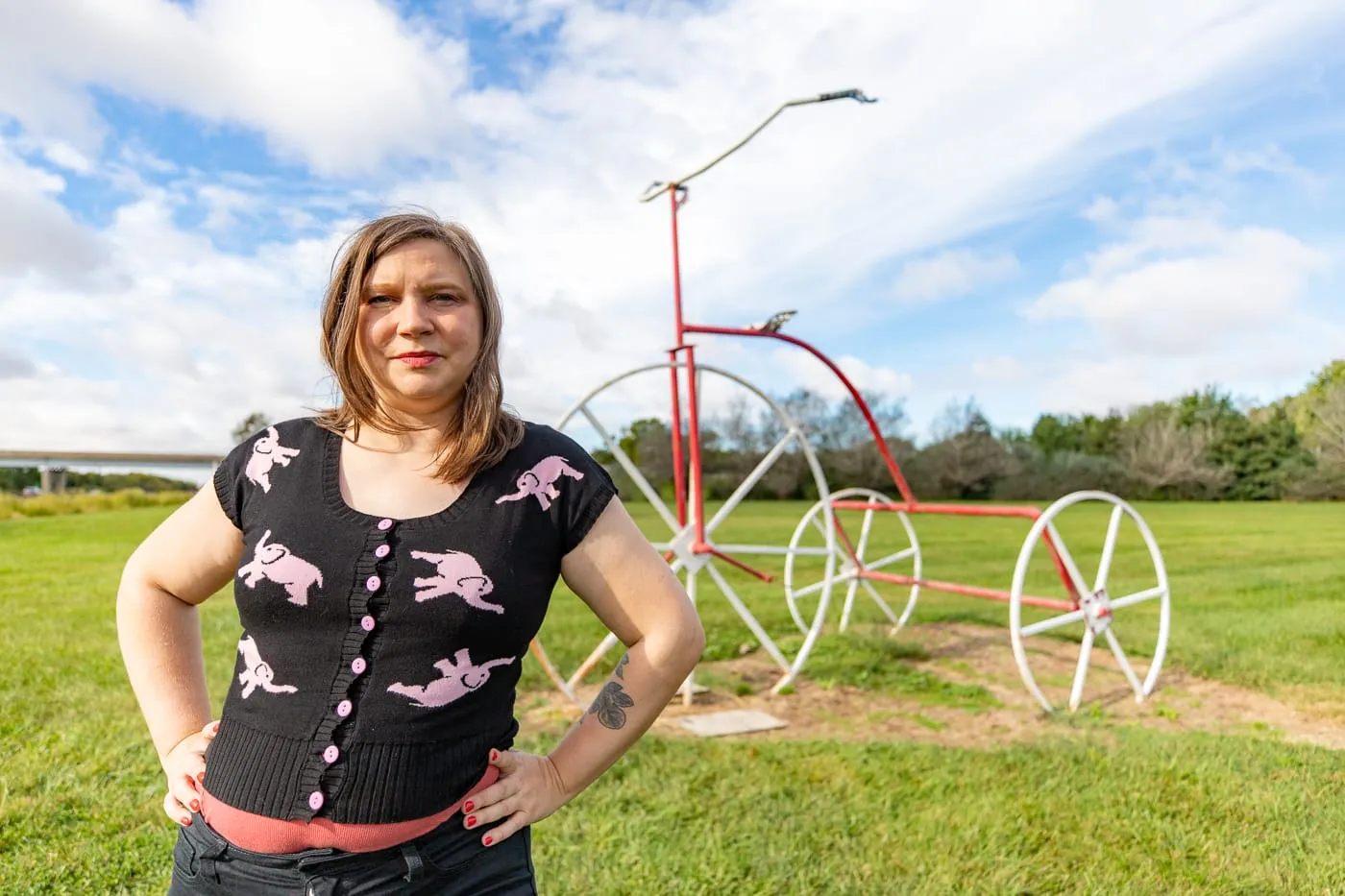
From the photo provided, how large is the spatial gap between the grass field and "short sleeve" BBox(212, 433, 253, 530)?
1908mm

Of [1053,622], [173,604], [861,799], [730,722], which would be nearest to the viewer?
[173,604]

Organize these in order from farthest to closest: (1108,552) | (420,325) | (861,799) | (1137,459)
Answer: (1137,459), (1108,552), (861,799), (420,325)

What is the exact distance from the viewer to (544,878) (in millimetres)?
2789

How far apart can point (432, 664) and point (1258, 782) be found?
12.5 feet

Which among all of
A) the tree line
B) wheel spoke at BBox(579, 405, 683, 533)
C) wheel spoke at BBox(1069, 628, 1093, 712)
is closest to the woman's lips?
wheel spoke at BBox(579, 405, 683, 533)

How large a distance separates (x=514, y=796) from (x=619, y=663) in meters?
0.25

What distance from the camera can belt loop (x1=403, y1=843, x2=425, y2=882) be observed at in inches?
48.1

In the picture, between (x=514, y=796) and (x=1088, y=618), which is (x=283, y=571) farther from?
(x=1088, y=618)

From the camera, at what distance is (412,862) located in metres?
1.22

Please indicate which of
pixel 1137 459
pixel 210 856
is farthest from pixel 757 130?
pixel 1137 459

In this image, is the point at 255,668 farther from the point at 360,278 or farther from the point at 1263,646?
Answer: the point at 1263,646

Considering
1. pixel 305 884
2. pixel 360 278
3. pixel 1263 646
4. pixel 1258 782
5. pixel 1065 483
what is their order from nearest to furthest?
pixel 305 884 < pixel 360 278 < pixel 1258 782 < pixel 1263 646 < pixel 1065 483

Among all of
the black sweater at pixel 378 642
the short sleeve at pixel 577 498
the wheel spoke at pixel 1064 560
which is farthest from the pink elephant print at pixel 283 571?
the wheel spoke at pixel 1064 560

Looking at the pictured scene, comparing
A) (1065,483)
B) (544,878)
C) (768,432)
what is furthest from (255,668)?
(1065,483)
